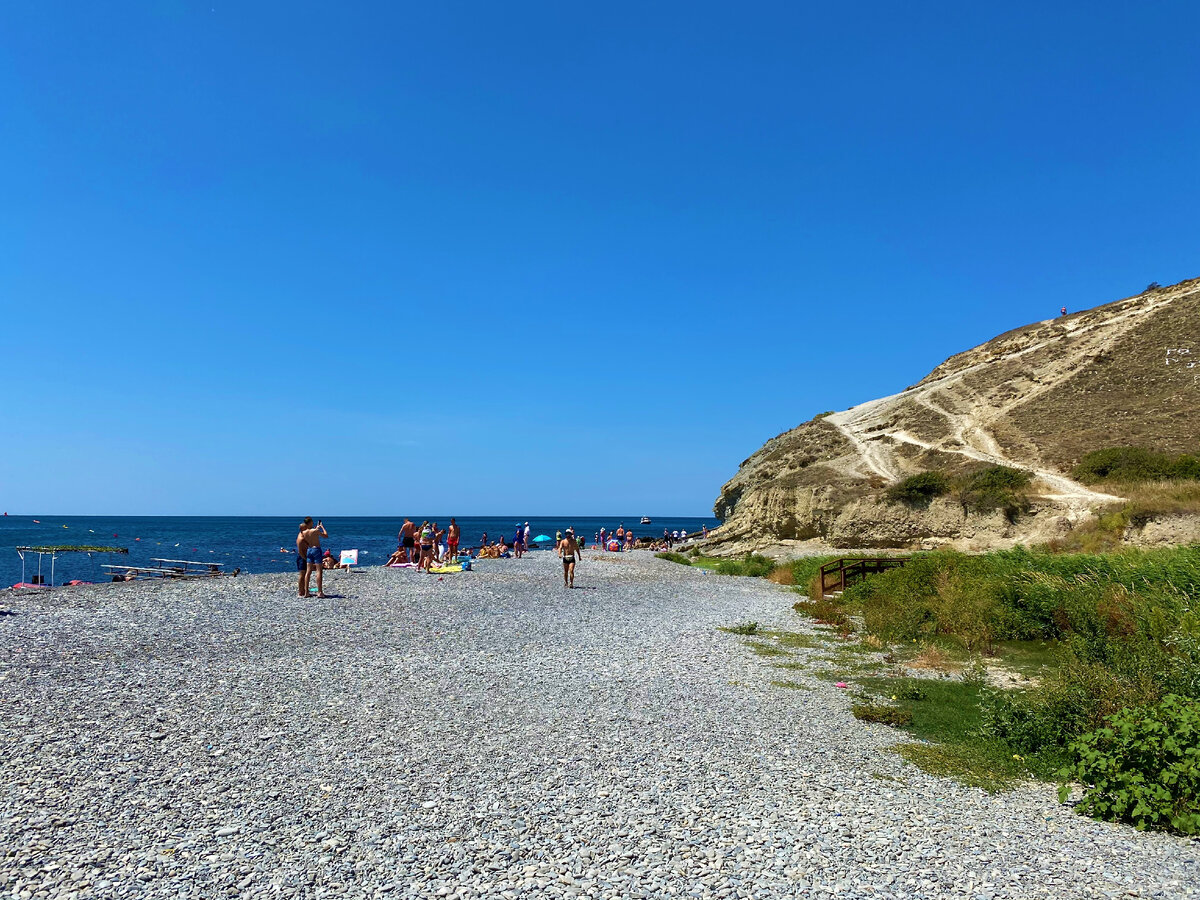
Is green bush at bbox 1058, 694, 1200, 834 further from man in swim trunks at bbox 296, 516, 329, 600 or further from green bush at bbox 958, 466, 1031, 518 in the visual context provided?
green bush at bbox 958, 466, 1031, 518

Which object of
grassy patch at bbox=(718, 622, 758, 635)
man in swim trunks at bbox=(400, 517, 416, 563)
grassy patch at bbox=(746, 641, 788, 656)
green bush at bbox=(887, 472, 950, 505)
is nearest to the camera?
grassy patch at bbox=(746, 641, 788, 656)

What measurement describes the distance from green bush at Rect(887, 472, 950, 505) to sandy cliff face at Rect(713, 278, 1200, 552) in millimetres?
569

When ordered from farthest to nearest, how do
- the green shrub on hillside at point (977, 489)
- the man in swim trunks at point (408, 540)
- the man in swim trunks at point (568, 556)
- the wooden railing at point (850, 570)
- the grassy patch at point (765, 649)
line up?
the green shrub on hillside at point (977, 489) < the man in swim trunks at point (408, 540) < the man in swim trunks at point (568, 556) < the wooden railing at point (850, 570) < the grassy patch at point (765, 649)

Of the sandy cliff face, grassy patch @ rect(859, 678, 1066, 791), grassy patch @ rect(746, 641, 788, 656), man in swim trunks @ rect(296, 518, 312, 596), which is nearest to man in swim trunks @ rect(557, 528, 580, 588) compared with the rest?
A: man in swim trunks @ rect(296, 518, 312, 596)

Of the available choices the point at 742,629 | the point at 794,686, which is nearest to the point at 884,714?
the point at 794,686

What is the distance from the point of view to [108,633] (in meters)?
14.6

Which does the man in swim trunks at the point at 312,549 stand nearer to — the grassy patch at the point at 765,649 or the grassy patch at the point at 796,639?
the grassy patch at the point at 765,649

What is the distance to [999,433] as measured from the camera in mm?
45094

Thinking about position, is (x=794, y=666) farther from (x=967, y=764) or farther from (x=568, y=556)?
(x=568, y=556)

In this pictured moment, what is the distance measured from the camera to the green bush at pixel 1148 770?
634 cm

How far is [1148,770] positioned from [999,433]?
43749 millimetres

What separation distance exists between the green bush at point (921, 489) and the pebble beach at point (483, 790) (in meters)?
28.5

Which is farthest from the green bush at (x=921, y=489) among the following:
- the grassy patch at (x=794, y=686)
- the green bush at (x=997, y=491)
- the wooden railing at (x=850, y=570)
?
the grassy patch at (x=794, y=686)

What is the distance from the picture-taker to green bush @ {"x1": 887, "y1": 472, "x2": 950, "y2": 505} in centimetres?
3822
